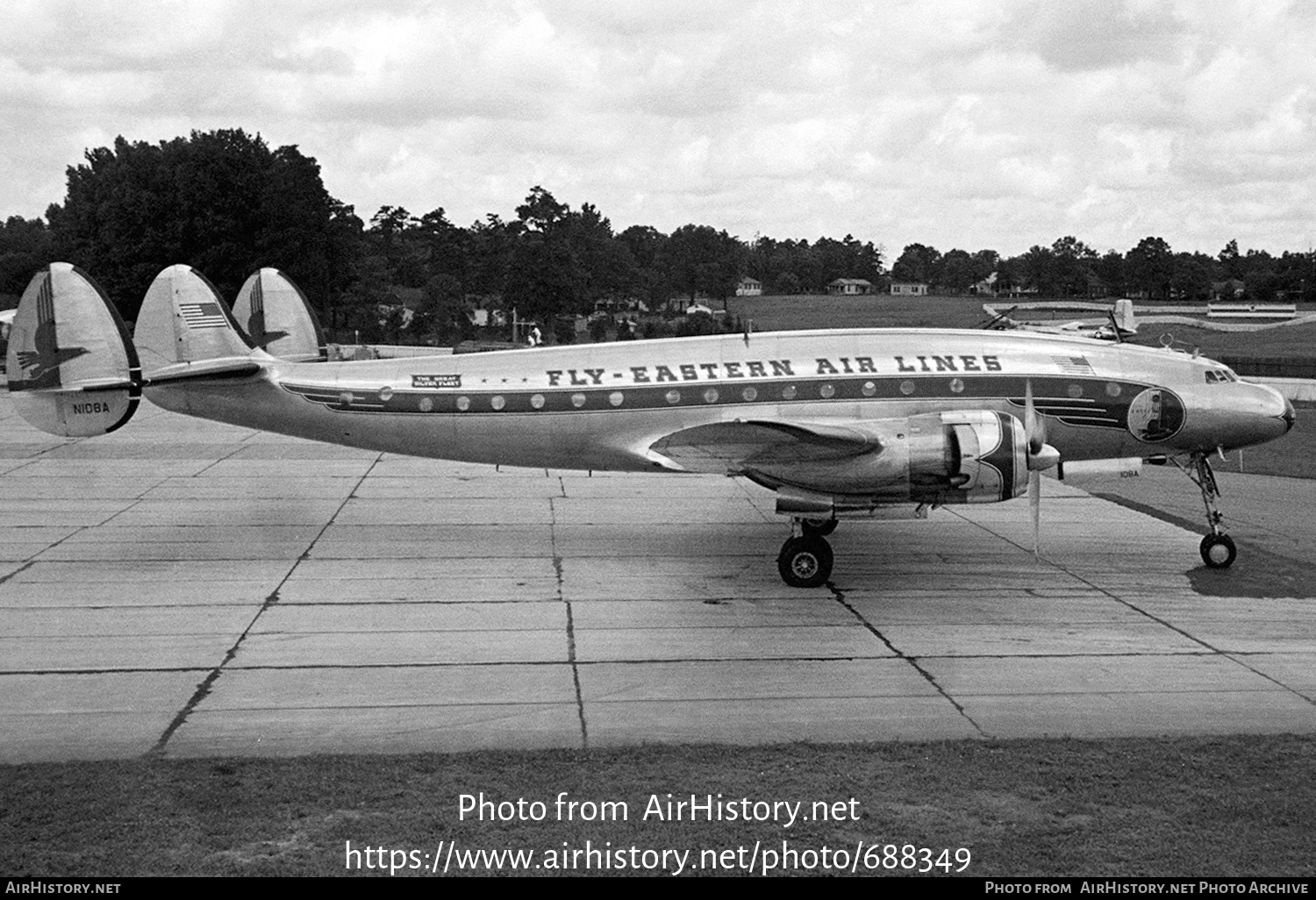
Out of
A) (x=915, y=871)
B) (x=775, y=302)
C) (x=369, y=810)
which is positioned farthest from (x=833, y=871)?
(x=775, y=302)

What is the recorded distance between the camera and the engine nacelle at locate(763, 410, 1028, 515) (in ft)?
55.8

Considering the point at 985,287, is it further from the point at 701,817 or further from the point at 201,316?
the point at 701,817

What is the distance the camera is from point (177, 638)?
1563 centimetres

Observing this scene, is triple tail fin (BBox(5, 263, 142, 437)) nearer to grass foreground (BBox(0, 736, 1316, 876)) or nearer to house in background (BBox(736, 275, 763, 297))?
grass foreground (BBox(0, 736, 1316, 876))

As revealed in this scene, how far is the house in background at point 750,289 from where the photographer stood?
151m

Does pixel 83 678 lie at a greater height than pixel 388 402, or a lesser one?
lesser

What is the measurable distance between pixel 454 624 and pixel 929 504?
7136 mm

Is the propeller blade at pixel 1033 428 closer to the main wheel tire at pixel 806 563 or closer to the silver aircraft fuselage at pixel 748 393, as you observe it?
the silver aircraft fuselage at pixel 748 393

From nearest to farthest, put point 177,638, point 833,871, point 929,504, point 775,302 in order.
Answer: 1. point 833,871
2. point 177,638
3. point 929,504
4. point 775,302

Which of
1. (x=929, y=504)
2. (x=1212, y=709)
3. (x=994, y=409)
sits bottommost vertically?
(x=1212, y=709)

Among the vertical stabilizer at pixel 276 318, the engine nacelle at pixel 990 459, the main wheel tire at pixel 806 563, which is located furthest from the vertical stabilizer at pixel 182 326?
the engine nacelle at pixel 990 459

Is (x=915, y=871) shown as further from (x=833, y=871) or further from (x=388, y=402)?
(x=388, y=402)

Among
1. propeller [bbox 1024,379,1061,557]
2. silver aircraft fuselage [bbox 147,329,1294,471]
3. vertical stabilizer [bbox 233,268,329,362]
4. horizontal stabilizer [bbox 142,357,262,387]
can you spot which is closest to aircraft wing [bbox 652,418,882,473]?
silver aircraft fuselage [bbox 147,329,1294,471]

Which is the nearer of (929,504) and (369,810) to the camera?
(369,810)
